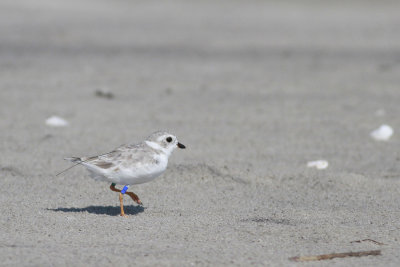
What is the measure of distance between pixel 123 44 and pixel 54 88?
5.14m

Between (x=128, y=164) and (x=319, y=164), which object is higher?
(x=319, y=164)

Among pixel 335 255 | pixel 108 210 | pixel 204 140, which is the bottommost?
pixel 335 255

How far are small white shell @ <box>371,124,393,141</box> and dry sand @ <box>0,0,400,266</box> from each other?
0.09 meters

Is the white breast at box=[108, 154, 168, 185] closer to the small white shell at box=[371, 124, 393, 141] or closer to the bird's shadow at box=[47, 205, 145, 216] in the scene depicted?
the bird's shadow at box=[47, 205, 145, 216]

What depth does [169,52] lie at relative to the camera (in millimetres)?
14258

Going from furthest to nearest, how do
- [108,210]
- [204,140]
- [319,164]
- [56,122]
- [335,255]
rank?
[56,122]
[204,140]
[319,164]
[108,210]
[335,255]

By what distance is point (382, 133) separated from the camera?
7.84 m

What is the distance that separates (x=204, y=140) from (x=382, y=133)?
2.01 metres

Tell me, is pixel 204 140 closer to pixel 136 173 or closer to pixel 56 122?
pixel 56 122

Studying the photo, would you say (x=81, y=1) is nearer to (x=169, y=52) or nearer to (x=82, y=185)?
(x=169, y=52)

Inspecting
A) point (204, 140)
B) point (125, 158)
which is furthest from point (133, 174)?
point (204, 140)

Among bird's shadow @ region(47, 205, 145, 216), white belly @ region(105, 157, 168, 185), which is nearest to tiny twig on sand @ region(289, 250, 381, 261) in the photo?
white belly @ region(105, 157, 168, 185)

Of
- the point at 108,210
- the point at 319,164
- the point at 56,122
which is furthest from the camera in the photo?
the point at 56,122

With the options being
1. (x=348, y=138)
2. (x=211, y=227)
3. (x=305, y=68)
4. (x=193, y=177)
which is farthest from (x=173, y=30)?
(x=211, y=227)
